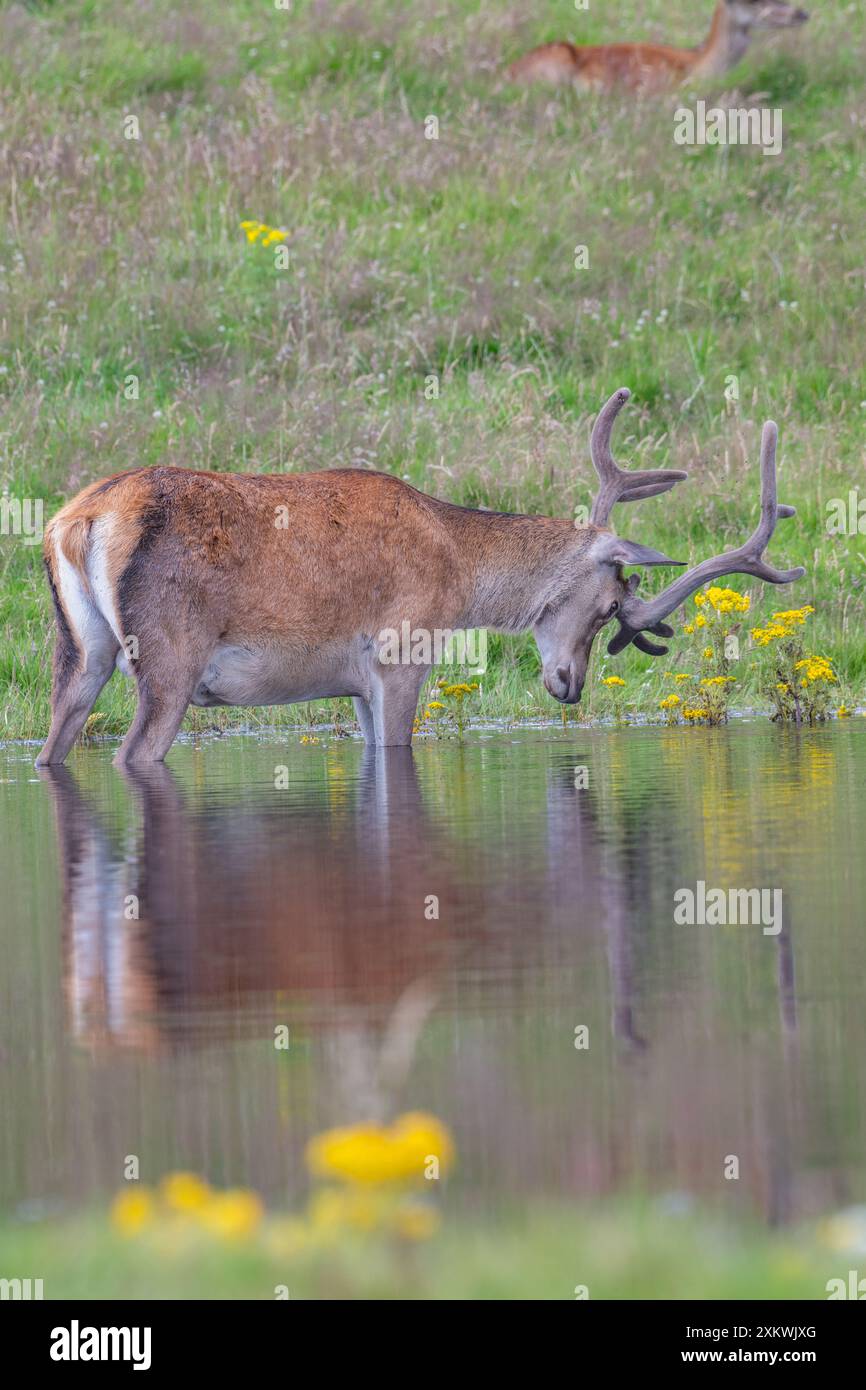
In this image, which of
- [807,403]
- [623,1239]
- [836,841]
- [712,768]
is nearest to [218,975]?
[623,1239]

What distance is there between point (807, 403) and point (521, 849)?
1178 cm

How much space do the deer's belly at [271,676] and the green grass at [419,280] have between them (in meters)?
2.31

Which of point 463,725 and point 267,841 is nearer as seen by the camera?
point 267,841

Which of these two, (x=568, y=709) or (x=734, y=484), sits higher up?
(x=734, y=484)

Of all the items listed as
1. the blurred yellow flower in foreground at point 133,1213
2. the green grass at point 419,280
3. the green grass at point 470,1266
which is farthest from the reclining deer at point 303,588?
the green grass at point 470,1266

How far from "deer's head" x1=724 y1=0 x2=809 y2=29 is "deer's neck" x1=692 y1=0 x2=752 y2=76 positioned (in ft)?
0.20

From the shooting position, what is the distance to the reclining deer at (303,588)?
10.3 m

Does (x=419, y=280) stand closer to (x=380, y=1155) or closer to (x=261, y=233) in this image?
(x=261, y=233)

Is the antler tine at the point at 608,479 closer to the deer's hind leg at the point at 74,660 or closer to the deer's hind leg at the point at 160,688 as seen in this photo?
the deer's hind leg at the point at 160,688

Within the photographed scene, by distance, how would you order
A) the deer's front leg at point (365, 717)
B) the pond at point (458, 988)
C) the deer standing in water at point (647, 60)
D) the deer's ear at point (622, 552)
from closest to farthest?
the pond at point (458, 988), the deer's front leg at point (365, 717), the deer's ear at point (622, 552), the deer standing in water at point (647, 60)

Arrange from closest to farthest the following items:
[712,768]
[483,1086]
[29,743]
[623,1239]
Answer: [623,1239], [483,1086], [712,768], [29,743]

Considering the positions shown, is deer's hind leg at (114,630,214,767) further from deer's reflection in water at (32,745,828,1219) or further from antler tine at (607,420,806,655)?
antler tine at (607,420,806,655)

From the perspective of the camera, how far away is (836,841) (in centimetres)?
746

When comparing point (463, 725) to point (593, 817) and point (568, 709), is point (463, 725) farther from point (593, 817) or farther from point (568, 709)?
point (593, 817)
